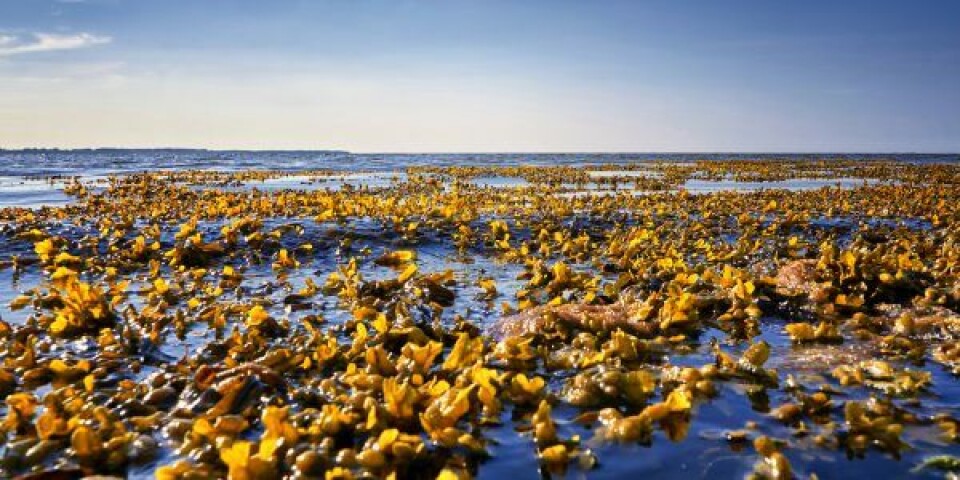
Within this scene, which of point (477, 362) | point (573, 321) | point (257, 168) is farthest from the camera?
point (257, 168)

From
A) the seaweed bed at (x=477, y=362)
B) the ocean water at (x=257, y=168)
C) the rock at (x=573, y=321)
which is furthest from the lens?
the ocean water at (x=257, y=168)

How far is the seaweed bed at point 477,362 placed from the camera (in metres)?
3.11

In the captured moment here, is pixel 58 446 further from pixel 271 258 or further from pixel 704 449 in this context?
pixel 271 258

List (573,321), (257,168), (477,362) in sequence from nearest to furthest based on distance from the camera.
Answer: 1. (477,362)
2. (573,321)
3. (257,168)

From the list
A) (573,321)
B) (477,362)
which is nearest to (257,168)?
(573,321)

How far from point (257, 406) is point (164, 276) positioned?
16.4ft

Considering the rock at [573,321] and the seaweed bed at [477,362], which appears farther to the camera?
the rock at [573,321]

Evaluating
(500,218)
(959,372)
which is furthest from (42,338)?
(500,218)

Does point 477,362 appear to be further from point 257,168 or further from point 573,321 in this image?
point 257,168

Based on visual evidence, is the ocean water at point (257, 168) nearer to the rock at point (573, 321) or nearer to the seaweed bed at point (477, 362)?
the seaweed bed at point (477, 362)

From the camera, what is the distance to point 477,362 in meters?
3.96

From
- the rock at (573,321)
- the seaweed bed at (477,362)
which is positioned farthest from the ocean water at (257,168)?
the rock at (573,321)

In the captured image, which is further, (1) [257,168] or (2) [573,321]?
(1) [257,168]

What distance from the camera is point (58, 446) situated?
3.25 meters
